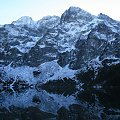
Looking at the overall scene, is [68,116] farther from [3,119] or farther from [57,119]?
[3,119]

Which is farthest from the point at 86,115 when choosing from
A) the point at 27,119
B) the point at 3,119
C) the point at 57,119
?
the point at 3,119

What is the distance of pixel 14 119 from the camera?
251ft

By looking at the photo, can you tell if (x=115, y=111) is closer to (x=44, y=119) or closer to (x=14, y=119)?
(x=44, y=119)

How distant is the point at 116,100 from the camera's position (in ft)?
357

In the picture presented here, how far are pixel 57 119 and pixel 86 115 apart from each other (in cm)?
824

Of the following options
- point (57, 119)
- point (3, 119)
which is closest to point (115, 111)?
point (57, 119)

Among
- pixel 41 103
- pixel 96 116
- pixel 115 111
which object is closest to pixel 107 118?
pixel 96 116

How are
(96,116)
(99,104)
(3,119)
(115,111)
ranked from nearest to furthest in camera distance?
1. (3,119)
2. (96,116)
3. (115,111)
4. (99,104)

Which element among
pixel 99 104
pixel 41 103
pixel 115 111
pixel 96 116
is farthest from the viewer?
pixel 41 103

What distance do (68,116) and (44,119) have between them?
664cm

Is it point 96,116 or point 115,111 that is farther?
point 115,111

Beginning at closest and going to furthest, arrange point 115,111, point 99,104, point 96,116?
point 96,116 < point 115,111 < point 99,104

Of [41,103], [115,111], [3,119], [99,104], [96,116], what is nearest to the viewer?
[3,119]

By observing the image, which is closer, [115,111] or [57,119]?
[57,119]
